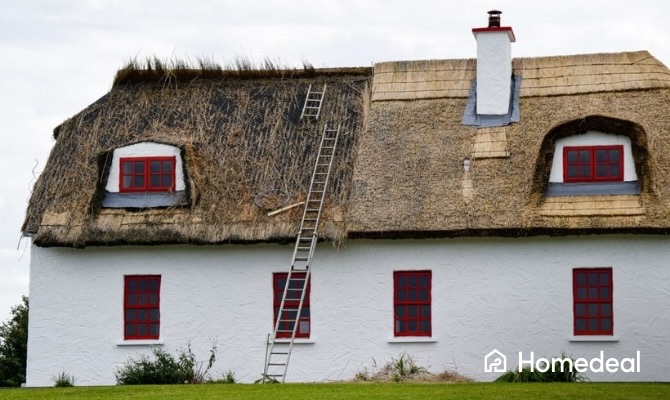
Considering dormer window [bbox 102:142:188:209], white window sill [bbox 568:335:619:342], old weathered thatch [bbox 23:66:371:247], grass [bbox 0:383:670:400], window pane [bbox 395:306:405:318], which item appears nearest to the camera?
grass [bbox 0:383:670:400]

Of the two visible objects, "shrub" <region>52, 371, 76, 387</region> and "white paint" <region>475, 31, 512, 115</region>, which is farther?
"white paint" <region>475, 31, 512, 115</region>

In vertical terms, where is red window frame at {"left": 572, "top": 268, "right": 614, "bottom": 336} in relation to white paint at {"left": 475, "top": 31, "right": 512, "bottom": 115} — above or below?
below

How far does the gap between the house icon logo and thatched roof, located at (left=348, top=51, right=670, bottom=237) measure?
243 centimetres

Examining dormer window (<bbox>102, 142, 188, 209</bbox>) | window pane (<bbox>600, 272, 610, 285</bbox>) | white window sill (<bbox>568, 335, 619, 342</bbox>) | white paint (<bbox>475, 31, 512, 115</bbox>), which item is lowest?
white window sill (<bbox>568, 335, 619, 342</bbox>)

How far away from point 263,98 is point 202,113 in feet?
4.98

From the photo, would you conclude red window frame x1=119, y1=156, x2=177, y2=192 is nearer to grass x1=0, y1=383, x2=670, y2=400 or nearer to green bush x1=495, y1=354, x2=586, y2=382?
grass x1=0, y1=383, x2=670, y2=400

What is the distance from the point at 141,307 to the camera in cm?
3066

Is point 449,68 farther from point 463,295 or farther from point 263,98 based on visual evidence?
point 463,295

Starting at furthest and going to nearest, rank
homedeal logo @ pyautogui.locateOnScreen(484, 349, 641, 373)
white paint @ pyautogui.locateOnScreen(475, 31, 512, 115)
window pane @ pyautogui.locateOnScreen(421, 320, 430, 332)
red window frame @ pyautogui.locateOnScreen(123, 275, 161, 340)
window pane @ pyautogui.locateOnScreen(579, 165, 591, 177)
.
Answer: white paint @ pyautogui.locateOnScreen(475, 31, 512, 115)
red window frame @ pyautogui.locateOnScreen(123, 275, 161, 340)
window pane @ pyautogui.locateOnScreen(579, 165, 591, 177)
window pane @ pyautogui.locateOnScreen(421, 320, 430, 332)
homedeal logo @ pyautogui.locateOnScreen(484, 349, 641, 373)

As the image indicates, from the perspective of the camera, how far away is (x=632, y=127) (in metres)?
29.9

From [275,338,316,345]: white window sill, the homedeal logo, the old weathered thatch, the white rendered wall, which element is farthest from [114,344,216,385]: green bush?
the homedeal logo

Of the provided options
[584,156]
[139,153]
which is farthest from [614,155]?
[139,153]

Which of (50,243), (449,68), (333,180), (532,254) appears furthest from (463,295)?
(50,243)

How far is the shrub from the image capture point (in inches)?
1185
